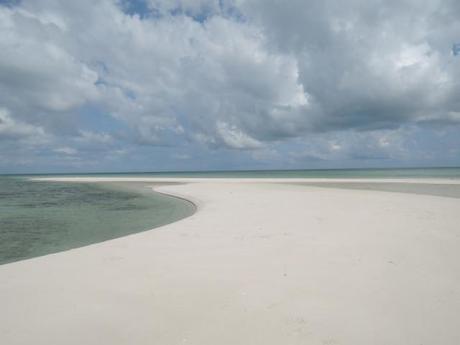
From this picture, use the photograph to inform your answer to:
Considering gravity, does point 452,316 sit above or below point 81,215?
above

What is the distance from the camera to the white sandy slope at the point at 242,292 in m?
3.96

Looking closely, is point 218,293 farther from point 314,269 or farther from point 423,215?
point 423,215

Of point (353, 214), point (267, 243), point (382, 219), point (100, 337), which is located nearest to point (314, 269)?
point (267, 243)

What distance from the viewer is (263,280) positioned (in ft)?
18.7

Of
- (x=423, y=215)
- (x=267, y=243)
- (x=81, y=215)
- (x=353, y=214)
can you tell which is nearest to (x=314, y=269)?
(x=267, y=243)

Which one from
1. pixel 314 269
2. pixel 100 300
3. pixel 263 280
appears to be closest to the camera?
pixel 100 300

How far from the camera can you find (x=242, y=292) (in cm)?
518

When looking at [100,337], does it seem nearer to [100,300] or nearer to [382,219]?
[100,300]

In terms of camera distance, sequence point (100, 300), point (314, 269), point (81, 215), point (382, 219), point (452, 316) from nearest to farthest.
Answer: point (452, 316) → point (100, 300) → point (314, 269) → point (382, 219) → point (81, 215)

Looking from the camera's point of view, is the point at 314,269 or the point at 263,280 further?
the point at 314,269

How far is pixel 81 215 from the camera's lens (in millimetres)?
16984

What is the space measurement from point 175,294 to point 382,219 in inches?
420

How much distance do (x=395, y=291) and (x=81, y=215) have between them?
17353 millimetres

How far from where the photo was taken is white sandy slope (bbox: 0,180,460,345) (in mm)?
3963
